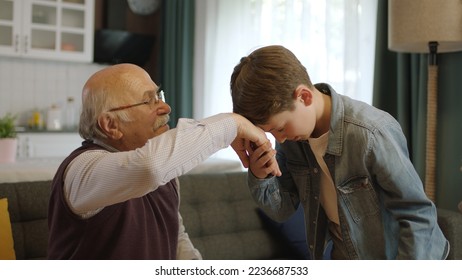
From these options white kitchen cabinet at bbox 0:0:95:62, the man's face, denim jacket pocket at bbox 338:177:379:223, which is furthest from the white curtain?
the man's face

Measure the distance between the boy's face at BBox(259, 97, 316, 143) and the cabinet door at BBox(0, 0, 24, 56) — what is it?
11.5 feet

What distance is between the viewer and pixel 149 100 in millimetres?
1142

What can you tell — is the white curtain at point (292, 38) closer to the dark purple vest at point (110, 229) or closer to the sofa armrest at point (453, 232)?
the sofa armrest at point (453, 232)

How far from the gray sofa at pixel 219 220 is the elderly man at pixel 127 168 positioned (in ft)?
2.44

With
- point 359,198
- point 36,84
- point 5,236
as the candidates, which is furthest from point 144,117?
point 36,84

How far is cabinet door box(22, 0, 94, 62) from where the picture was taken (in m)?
4.07

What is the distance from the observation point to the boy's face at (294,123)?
1.06 m

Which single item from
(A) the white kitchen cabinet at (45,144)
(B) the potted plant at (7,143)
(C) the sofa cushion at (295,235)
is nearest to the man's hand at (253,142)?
(C) the sofa cushion at (295,235)

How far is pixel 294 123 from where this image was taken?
1.07 meters

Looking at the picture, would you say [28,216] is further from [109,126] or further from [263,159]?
[263,159]

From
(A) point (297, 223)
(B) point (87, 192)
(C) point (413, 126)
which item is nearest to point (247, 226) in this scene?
(A) point (297, 223)

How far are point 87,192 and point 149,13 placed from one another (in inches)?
165

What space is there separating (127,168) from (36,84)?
390 cm

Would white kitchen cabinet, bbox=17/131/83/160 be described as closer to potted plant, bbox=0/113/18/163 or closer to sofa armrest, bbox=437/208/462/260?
potted plant, bbox=0/113/18/163
